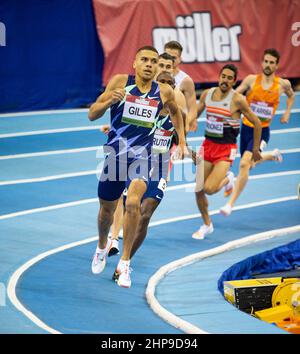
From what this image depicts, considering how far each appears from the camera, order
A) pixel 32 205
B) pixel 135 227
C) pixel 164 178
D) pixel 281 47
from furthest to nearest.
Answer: pixel 281 47, pixel 32 205, pixel 164 178, pixel 135 227

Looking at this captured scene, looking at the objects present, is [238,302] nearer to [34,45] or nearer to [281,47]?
[34,45]

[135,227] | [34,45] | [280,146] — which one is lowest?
[280,146]

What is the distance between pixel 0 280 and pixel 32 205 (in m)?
3.20

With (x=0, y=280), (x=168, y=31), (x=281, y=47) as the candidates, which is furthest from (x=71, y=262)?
(x=281, y=47)

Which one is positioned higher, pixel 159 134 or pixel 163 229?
pixel 159 134

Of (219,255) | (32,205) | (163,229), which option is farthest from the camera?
(32,205)

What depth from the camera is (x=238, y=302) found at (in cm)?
915

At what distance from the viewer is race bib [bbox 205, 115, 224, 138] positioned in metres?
11.9

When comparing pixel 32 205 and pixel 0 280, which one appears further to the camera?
pixel 32 205

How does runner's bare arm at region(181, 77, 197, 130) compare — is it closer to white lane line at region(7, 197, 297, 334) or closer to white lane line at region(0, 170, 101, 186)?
white lane line at region(7, 197, 297, 334)

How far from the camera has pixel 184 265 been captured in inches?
404

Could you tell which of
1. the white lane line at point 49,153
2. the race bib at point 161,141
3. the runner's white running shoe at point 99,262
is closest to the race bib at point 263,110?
the white lane line at point 49,153

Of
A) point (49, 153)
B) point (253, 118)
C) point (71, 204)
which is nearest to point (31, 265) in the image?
point (71, 204)
